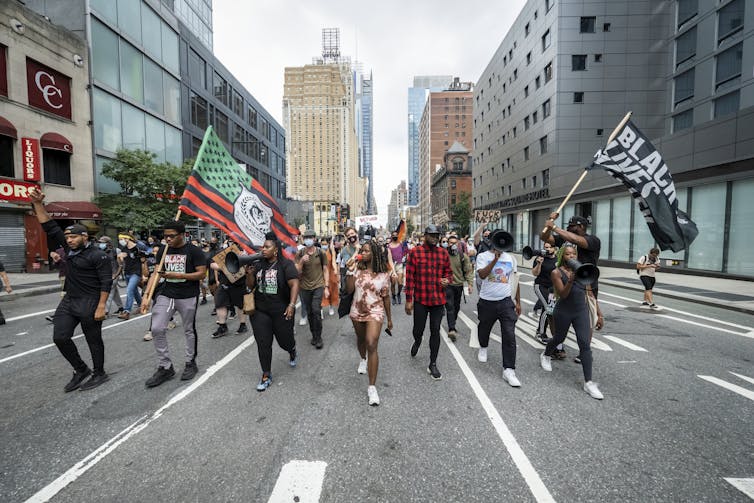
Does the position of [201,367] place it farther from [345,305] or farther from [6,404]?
[345,305]

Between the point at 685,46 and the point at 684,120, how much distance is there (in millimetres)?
5611

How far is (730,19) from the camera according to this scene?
22.2 metres

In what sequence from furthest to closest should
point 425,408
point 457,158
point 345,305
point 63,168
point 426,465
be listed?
point 457,158
point 63,168
point 345,305
point 425,408
point 426,465

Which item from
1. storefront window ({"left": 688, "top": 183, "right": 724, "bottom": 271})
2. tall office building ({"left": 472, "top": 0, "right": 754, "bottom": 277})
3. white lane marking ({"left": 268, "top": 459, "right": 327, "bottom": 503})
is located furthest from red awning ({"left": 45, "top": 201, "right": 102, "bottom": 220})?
storefront window ({"left": 688, "top": 183, "right": 724, "bottom": 271})

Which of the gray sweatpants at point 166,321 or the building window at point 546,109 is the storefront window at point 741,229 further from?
the gray sweatpants at point 166,321

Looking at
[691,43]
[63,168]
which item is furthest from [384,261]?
[691,43]

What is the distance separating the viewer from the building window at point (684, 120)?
87.0 feet

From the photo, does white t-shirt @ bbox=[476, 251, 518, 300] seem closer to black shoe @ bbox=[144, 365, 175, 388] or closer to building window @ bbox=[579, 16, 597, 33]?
black shoe @ bbox=[144, 365, 175, 388]

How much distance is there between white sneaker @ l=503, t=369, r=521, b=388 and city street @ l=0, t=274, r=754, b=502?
0.11 m

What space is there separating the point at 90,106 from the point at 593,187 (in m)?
32.9

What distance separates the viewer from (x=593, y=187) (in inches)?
926

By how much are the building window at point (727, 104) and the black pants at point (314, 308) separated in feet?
95.9

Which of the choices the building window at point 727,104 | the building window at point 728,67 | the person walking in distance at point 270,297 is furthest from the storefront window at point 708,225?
the person walking in distance at point 270,297

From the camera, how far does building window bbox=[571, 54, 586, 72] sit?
29.5 metres
